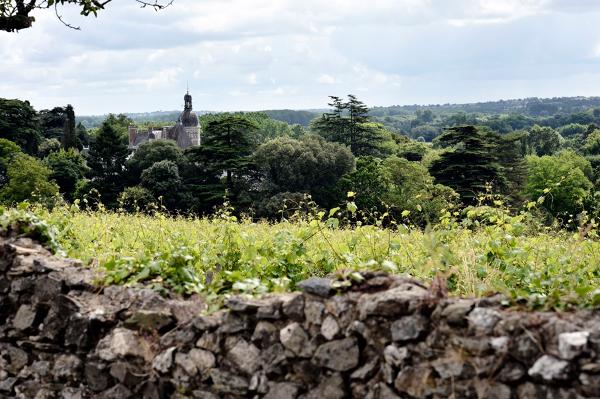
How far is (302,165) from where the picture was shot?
181 ft

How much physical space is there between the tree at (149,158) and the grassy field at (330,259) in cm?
5126

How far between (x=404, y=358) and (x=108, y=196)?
5395 cm

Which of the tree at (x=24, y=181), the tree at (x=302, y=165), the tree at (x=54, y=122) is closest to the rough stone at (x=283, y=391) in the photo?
the tree at (x=302, y=165)

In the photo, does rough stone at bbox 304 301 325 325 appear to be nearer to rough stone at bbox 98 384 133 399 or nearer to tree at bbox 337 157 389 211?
rough stone at bbox 98 384 133 399

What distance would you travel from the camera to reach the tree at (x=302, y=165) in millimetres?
54844

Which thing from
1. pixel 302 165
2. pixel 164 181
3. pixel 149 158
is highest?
pixel 149 158

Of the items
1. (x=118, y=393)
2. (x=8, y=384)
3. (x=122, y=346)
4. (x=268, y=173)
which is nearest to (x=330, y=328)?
(x=122, y=346)

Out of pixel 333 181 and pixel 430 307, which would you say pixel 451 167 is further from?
pixel 430 307

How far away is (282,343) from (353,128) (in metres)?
81.4

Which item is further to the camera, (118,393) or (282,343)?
(118,393)

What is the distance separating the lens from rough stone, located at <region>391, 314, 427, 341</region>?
163 inches

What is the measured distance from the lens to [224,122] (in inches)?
2363

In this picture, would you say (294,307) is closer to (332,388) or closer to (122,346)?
(332,388)

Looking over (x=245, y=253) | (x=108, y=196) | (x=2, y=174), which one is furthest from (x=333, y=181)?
(x=245, y=253)
